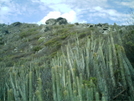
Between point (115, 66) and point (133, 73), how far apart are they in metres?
0.48

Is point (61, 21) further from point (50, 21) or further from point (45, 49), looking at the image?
point (45, 49)

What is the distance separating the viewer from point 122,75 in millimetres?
3857

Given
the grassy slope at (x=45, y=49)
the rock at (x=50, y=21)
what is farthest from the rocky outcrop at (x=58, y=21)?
the grassy slope at (x=45, y=49)

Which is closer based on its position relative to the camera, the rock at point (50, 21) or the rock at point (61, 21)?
the rock at point (61, 21)

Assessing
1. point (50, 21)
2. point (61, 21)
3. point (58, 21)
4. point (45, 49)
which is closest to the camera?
point (45, 49)

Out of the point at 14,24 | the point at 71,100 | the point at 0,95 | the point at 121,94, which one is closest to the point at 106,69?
the point at 121,94

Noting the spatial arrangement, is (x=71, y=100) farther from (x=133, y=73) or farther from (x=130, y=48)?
(x=130, y=48)

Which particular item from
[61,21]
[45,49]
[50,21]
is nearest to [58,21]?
[61,21]

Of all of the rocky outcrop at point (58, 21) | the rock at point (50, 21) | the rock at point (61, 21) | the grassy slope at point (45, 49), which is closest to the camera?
the grassy slope at point (45, 49)

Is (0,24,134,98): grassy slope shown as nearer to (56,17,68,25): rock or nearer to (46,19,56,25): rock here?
(46,19,56,25): rock

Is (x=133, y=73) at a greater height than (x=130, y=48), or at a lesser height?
lesser

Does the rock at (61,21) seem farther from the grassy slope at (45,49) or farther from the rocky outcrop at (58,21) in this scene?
the grassy slope at (45,49)

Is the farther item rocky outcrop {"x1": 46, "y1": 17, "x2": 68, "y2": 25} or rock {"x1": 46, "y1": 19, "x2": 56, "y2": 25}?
rock {"x1": 46, "y1": 19, "x2": 56, "y2": 25}

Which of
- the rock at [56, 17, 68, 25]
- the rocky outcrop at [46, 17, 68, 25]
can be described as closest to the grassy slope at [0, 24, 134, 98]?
the rocky outcrop at [46, 17, 68, 25]
